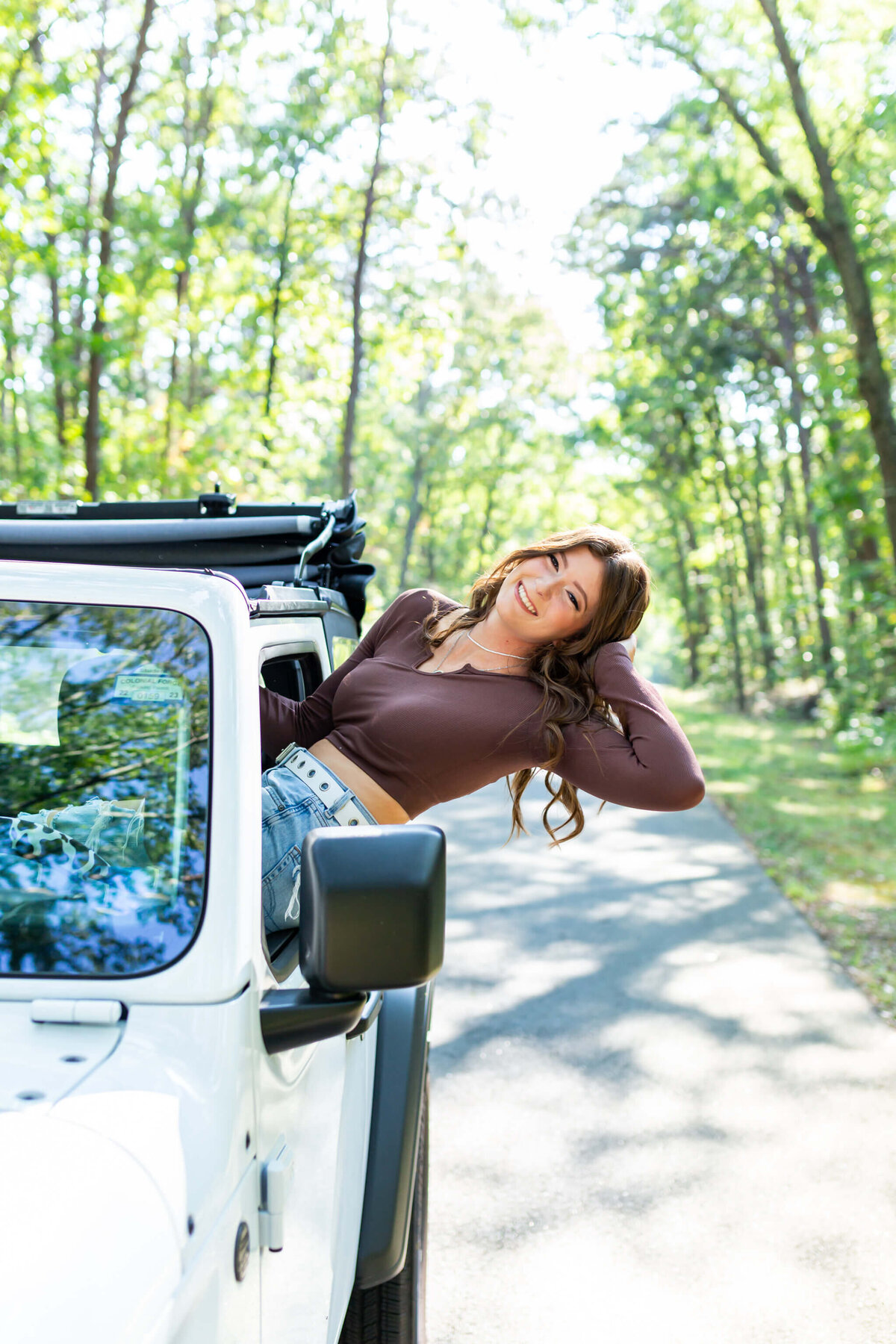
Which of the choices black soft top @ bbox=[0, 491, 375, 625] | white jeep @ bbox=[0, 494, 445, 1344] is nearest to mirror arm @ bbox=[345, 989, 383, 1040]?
white jeep @ bbox=[0, 494, 445, 1344]

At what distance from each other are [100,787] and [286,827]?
0.50 meters

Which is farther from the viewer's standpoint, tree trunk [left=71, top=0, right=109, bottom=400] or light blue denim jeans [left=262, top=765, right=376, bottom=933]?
tree trunk [left=71, top=0, right=109, bottom=400]

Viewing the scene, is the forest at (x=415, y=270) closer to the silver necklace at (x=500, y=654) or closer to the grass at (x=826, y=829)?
the grass at (x=826, y=829)

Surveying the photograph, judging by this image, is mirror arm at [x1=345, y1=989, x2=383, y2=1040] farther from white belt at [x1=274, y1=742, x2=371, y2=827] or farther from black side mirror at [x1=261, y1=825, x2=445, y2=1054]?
black side mirror at [x1=261, y1=825, x2=445, y2=1054]

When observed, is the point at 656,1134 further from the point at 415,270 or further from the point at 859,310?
the point at 415,270

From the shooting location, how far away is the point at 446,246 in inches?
711

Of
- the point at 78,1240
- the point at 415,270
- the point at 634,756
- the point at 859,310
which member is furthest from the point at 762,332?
the point at 78,1240

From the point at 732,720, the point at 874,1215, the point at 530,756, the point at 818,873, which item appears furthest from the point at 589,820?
the point at 732,720

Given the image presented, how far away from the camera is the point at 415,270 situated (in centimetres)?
1872

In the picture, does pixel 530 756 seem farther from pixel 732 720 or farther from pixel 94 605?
pixel 732 720

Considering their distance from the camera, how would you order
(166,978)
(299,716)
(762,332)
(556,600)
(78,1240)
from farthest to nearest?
(762,332)
(556,600)
(299,716)
(166,978)
(78,1240)

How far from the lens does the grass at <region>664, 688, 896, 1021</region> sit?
688 cm

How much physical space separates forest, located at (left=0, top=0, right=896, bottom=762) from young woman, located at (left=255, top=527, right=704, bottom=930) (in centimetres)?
655

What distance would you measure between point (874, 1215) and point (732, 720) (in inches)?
784
